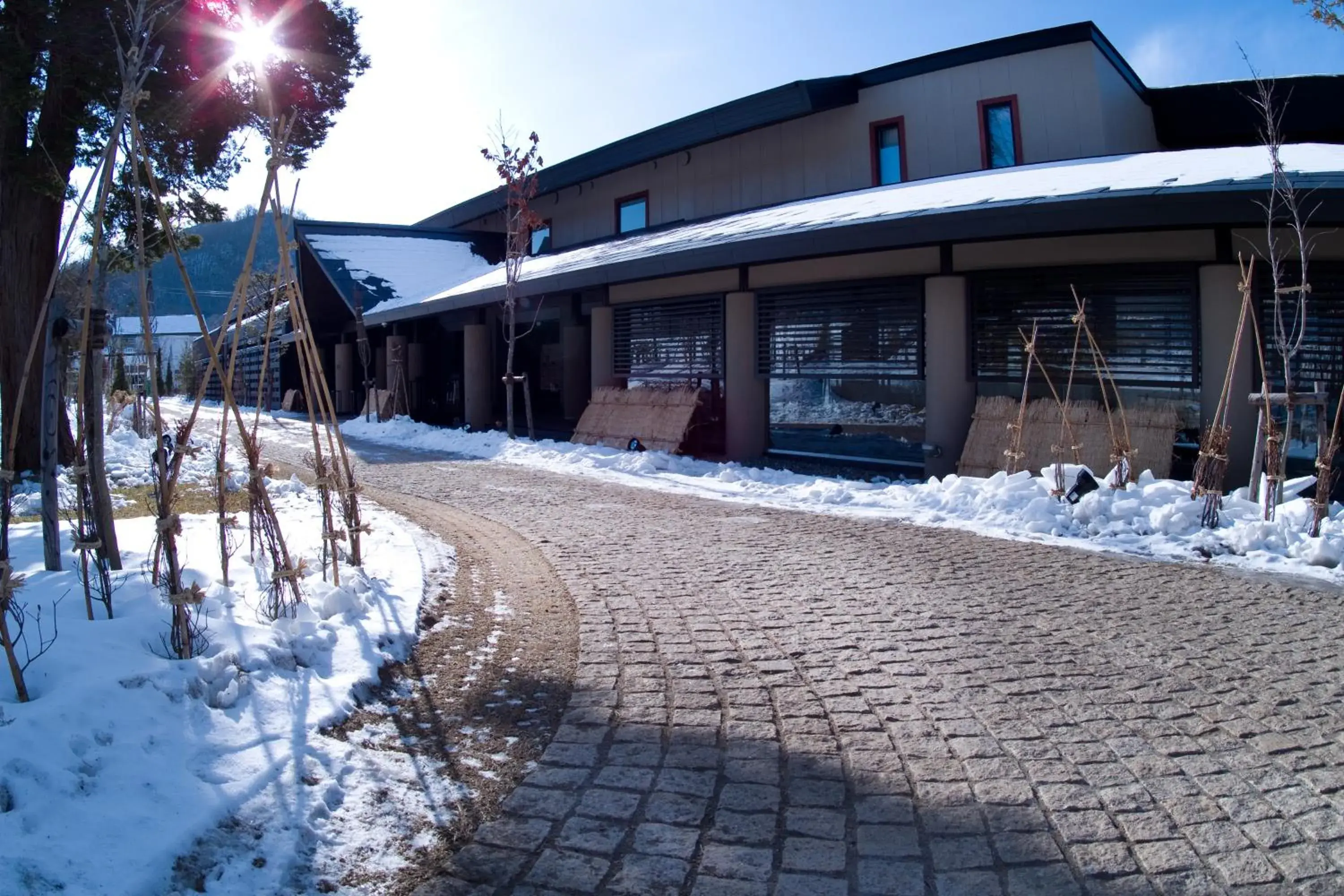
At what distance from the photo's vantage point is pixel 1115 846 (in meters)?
2.80

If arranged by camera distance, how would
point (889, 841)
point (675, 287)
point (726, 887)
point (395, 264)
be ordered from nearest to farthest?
point (726, 887)
point (889, 841)
point (675, 287)
point (395, 264)

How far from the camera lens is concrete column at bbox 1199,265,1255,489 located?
9203mm

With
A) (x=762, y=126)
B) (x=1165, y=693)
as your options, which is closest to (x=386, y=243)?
(x=762, y=126)

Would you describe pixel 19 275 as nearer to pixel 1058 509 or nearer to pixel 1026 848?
pixel 1058 509

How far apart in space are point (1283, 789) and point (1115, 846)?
803 mm

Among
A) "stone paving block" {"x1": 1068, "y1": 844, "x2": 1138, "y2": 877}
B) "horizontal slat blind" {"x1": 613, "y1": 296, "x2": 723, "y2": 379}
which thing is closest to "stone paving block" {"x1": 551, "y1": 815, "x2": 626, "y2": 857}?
"stone paving block" {"x1": 1068, "y1": 844, "x2": 1138, "y2": 877}

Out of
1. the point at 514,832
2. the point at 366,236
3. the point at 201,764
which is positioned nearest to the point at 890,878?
the point at 514,832

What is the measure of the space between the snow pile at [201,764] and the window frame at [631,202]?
15.3 m

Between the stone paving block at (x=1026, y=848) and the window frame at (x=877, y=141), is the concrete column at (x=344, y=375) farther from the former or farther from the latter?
the stone paving block at (x=1026, y=848)

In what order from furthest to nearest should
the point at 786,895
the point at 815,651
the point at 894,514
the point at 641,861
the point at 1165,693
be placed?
1. the point at 894,514
2. the point at 815,651
3. the point at 1165,693
4. the point at 641,861
5. the point at 786,895

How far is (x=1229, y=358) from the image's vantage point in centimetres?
932

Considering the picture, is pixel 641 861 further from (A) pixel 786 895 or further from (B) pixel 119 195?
(B) pixel 119 195

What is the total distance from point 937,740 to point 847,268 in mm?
9086

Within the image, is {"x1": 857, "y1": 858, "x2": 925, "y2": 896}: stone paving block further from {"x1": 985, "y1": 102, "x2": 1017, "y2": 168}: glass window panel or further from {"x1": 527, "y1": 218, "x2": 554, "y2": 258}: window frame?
{"x1": 527, "y1": 218, "x2": 554, "y2": 258}: window frame
